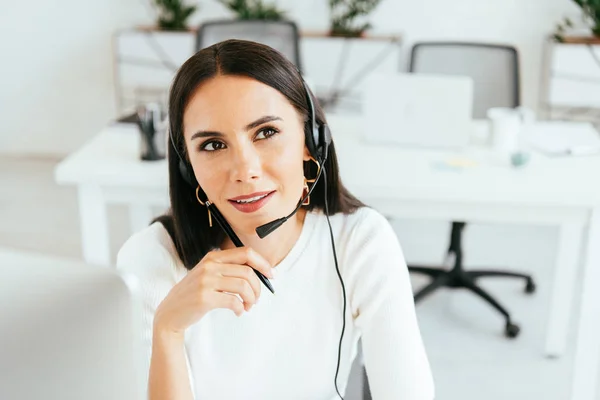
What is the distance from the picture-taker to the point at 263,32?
310 cm

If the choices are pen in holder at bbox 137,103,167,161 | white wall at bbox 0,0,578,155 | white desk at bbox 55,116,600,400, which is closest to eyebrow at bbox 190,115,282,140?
white desk at bbox 55,116,600,400

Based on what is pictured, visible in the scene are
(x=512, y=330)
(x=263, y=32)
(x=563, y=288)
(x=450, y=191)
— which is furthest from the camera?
(x=263, y=32)

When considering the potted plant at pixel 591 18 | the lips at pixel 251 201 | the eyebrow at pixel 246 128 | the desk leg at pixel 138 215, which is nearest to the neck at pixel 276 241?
the lips at pixel 251 201

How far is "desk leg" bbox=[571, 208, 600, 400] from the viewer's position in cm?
193

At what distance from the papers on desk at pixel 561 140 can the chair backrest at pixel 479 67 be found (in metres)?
0.31

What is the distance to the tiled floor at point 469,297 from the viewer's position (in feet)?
7.57

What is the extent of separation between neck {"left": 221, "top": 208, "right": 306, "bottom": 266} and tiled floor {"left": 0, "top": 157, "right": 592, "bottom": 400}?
0.90ft

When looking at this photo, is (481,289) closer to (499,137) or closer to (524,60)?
(499,137)

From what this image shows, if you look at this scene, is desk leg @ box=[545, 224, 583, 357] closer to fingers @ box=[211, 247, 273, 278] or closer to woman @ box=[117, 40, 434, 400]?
woman @ box=[117, 40, 434, 400]

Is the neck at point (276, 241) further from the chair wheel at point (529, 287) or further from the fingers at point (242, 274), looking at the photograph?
the chair wheel at point (529, 287)

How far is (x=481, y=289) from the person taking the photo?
2.64m

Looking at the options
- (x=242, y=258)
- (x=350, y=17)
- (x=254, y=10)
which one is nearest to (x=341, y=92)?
(x=350, y=17)

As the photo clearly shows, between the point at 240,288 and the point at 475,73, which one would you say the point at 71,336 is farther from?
the point at 475,73

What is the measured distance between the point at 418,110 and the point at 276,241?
3.54ft
